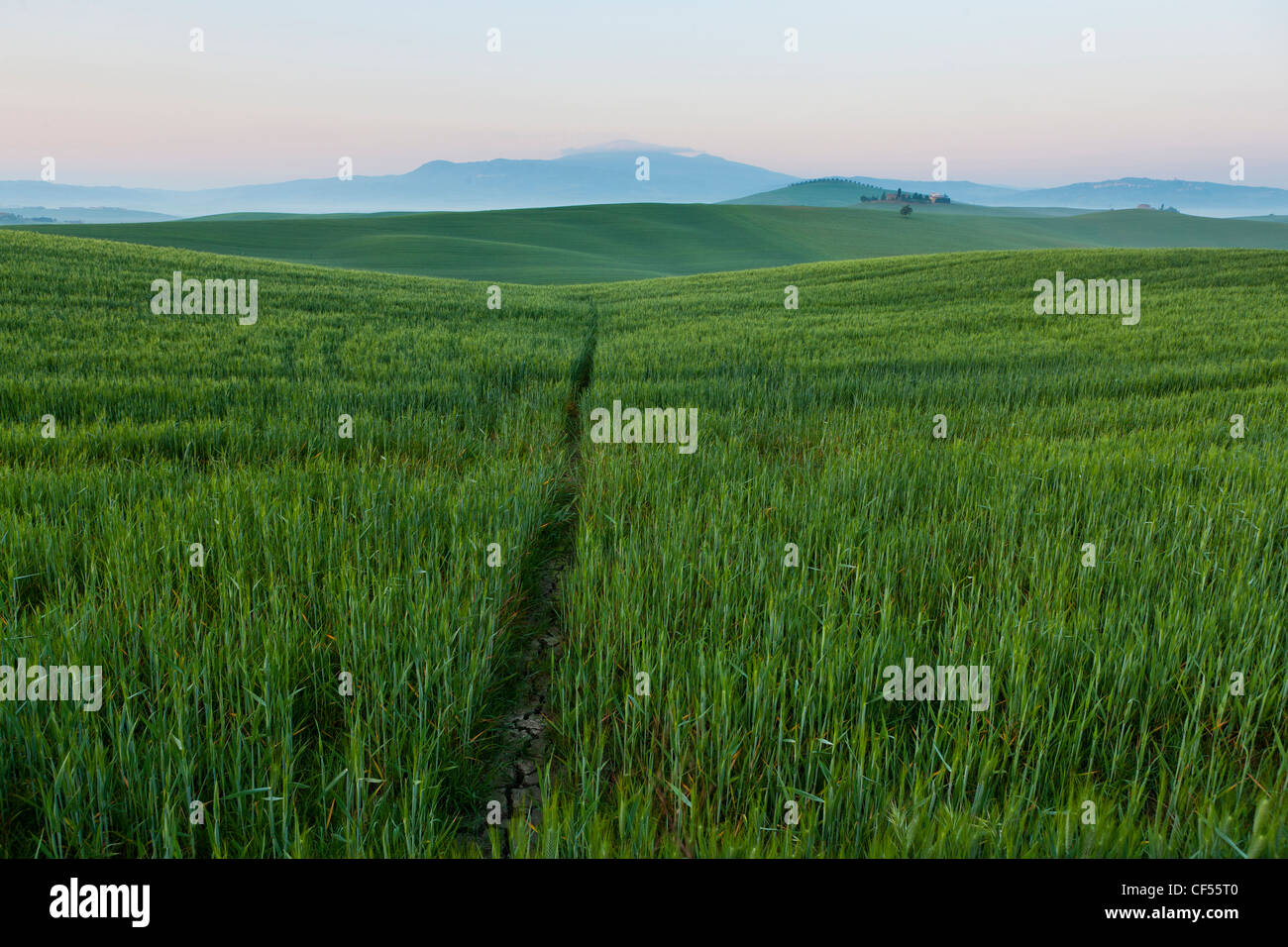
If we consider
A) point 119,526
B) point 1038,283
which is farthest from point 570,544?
point 1038,283

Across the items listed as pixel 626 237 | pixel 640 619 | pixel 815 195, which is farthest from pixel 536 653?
pixel 815 195

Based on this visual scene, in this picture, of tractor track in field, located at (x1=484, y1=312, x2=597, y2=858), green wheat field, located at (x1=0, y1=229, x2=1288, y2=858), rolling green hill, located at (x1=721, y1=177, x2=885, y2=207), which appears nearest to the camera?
green wheat field, located at (x1=0, y1=229, x2=1288, y2=858)

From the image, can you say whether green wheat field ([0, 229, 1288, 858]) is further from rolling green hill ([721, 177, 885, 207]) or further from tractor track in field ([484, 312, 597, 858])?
Result: rolling green hill ([721, 177, 885, 207])

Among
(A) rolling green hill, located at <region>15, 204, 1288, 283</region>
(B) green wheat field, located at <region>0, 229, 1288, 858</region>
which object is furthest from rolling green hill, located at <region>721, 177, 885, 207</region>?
(B) green wheat field, located at <region>0, 229, 1288, 858</region>

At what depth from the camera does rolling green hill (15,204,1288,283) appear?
4616 cm

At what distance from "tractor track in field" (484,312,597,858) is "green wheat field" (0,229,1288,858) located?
43 millimetres

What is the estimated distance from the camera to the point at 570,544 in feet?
13.1

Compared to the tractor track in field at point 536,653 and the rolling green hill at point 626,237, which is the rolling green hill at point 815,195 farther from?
the tractor track in field at point 536,653

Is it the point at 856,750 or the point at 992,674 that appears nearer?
the point at 856,750

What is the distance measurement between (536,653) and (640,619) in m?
0.50

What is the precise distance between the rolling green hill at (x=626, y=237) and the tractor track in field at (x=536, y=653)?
37510 mm

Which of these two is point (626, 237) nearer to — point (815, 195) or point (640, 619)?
point (640, 619)
